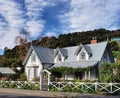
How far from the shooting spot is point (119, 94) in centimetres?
2666

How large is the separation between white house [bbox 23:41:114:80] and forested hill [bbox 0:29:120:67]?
59.7ft

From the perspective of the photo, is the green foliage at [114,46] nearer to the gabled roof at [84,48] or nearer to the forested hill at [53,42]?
the forested hill at [53,42]

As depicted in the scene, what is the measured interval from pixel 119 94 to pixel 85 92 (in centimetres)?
363

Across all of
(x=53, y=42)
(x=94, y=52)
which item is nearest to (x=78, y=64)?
(x=94, y=52)

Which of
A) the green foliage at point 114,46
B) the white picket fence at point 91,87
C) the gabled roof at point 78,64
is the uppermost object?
the green foliage at point 114,46

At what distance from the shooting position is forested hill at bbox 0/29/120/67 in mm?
70438

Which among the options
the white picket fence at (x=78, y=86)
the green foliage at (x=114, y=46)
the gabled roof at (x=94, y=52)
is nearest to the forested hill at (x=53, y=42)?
the green foliage at (x=114, y=46)

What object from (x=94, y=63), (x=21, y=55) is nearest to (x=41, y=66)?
(x=94, y=63)

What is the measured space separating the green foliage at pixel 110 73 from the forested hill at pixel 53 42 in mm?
35807

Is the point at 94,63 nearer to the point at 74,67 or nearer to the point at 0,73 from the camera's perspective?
the point at 74,67

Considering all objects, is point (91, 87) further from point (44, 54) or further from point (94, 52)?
point (44, 54)

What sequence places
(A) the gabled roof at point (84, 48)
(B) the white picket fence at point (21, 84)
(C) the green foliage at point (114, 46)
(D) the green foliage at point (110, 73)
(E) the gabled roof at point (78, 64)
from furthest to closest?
(C) the green foliage at point (114, 46)
(A) the gabled roof at point (84, 48)
(E) the gabled roof at point (78, 64)
(B) the white picket fence at point (21, 84)
(D) the green foliage at point (110, 73)

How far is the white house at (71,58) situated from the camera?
39.8 metres

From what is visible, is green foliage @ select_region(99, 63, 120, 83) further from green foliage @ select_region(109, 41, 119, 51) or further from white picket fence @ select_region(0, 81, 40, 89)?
green foliage @ select_region(109, 41, 119, 51)
